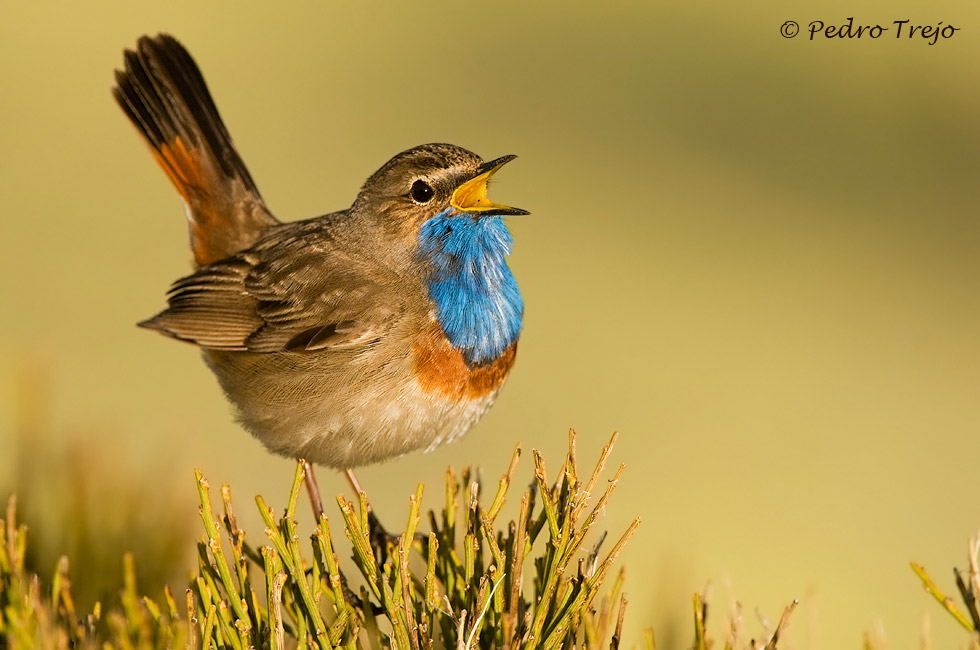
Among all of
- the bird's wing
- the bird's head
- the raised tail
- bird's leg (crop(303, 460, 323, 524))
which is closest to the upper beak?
the bird's head

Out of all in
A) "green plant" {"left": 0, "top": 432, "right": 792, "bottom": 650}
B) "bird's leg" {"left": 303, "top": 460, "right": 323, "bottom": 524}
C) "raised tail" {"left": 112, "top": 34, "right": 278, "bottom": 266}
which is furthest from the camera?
"raised tail" {"left": 112, "top": 34, "right": 278, "bottom": 266}

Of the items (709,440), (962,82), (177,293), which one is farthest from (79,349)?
(962,82)

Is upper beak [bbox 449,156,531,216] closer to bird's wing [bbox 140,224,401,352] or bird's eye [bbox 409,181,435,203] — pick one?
bird's eye [bbox 409,181,435,203]

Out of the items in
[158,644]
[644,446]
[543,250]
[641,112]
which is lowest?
[158,644]

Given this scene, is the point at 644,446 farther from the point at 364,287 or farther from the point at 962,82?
the point at 962,82

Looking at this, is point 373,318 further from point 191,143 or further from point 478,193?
point 191,143

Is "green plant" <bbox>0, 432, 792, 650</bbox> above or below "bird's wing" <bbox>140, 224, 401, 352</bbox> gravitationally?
below

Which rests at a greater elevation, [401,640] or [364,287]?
[364,287]
